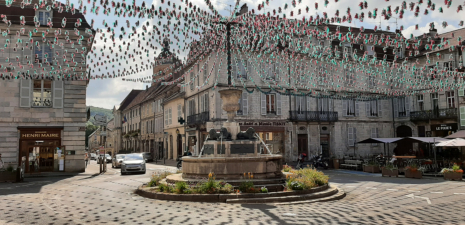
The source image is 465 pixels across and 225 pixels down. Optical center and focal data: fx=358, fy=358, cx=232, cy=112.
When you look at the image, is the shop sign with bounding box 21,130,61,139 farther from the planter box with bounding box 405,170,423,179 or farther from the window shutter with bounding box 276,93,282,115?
the planter box with bounding box 405,170,423,179

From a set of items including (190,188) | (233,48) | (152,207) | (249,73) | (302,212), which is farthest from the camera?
(249,73)

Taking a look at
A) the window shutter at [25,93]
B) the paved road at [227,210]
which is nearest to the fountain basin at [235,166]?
the paved road at [227,210]

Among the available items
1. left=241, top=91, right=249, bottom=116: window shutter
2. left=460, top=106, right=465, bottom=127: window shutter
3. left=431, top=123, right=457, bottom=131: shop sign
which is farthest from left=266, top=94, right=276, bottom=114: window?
left=460, top=106, right=465, bottom=127: window shutter

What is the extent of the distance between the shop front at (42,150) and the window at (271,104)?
15.7 m

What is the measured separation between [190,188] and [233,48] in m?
16.0

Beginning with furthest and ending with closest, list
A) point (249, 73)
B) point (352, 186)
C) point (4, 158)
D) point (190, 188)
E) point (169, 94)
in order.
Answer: point (169, 94)
point (249, 73)
point (4, 158)
point (352, 186)
point (190, 188)

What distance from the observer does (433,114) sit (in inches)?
1201

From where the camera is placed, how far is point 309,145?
30531 millimetres

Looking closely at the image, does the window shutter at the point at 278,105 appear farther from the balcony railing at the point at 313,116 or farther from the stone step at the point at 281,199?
the stone step at the point at 281,199

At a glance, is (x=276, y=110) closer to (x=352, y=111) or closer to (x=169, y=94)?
(x=352, y=111)

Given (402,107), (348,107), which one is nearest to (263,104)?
(348,107)

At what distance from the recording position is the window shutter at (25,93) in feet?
69.6

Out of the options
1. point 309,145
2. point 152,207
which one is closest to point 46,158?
point 152,207

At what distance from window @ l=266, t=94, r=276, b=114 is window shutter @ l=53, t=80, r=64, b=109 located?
15483 millimetres
